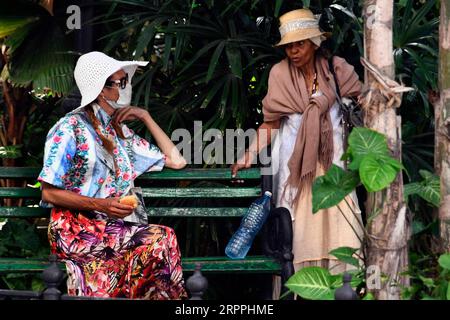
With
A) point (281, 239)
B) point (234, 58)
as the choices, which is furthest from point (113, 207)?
point (234, 58)

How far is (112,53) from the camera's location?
657cm

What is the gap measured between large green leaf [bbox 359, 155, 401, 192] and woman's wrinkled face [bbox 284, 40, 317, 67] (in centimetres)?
142

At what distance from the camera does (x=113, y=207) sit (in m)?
4.88

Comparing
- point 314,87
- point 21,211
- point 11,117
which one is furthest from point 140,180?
point 11,117

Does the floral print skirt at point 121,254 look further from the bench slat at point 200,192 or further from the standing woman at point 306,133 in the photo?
the standing woman at point 306,133

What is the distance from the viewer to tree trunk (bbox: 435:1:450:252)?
428 centimetres


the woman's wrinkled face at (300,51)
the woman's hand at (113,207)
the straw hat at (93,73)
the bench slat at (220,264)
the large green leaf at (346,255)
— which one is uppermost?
the woman's wrinkled face at (300,51)

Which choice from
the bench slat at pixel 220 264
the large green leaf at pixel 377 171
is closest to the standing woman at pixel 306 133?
the bench slat at pixel 220 264

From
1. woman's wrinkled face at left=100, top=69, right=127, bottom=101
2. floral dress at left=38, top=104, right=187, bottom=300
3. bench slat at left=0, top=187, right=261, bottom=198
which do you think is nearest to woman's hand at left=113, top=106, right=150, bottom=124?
woman's wrinkled face at left=100, top=69, right=127, bottom=101

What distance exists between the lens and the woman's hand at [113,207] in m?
4.88

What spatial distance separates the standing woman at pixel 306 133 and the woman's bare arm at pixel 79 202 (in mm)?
812

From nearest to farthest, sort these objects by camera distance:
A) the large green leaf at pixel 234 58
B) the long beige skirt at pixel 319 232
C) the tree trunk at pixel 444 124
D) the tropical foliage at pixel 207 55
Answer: the tree trunk at pixel 444 124
the long beige skirt at pixel 319 232
the large green leaf at pixel 234 58
the tropical foliage at pixel 207 55

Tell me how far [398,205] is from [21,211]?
2084mm

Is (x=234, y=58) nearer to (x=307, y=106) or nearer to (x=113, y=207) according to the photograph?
(x=307, y=106)
